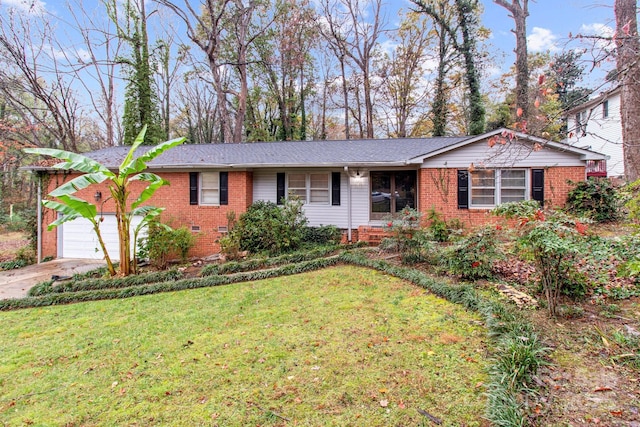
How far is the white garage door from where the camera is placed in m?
11.8

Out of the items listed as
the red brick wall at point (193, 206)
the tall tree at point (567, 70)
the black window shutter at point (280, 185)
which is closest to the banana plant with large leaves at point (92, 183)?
the red brick wall at point (193, 206)

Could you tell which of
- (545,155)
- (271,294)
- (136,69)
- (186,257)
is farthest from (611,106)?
(136,69)

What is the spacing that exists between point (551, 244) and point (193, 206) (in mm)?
10985

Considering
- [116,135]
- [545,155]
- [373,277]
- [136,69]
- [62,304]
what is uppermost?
[136,69]

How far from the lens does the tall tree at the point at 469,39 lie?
1953 centimetres

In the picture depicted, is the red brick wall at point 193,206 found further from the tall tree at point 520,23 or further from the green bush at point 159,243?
the tall tree at point 520,23

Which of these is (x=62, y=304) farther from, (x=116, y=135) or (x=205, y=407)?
(x=116, y=135)

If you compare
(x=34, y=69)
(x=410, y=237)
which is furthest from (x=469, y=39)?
(x=34, y=69)

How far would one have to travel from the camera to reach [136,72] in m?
21.4

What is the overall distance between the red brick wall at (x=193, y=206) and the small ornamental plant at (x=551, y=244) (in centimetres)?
903

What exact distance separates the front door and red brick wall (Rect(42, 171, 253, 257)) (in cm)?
496

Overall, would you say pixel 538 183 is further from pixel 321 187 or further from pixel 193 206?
pixel 193 206

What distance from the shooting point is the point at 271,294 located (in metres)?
6.72

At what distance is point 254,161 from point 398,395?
384 inches
